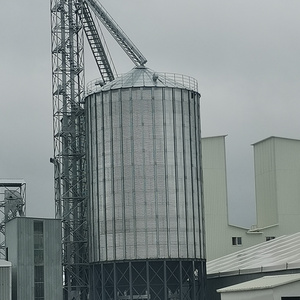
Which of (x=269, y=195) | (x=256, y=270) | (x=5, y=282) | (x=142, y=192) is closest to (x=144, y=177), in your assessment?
(x=142, y=192)

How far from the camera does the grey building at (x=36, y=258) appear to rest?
65.4 meters

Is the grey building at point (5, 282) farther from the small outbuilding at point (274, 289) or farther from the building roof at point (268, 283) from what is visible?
the small outbuilding at point (274, 289)

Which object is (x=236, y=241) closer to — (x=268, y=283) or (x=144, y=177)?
(x=144, y=177)

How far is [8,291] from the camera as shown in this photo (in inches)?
2484

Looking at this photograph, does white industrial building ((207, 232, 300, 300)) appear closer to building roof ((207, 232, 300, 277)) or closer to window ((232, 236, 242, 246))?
building roof ((207, 232, 300, 277))

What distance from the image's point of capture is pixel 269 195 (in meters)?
89.6

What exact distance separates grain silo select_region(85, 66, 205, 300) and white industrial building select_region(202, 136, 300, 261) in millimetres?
18740

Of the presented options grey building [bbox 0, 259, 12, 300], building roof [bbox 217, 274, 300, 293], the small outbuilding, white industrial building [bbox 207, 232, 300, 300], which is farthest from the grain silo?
the small outbuilding

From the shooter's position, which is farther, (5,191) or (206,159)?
(206,159)

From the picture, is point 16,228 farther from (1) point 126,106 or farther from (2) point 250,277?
(2) point 250,277

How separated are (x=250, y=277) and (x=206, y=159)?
2710 centimetres

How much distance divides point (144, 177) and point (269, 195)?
2628 centimetres

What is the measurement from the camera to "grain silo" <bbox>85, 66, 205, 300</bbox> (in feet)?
216

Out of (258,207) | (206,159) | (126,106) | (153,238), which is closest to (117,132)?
(126,106)
